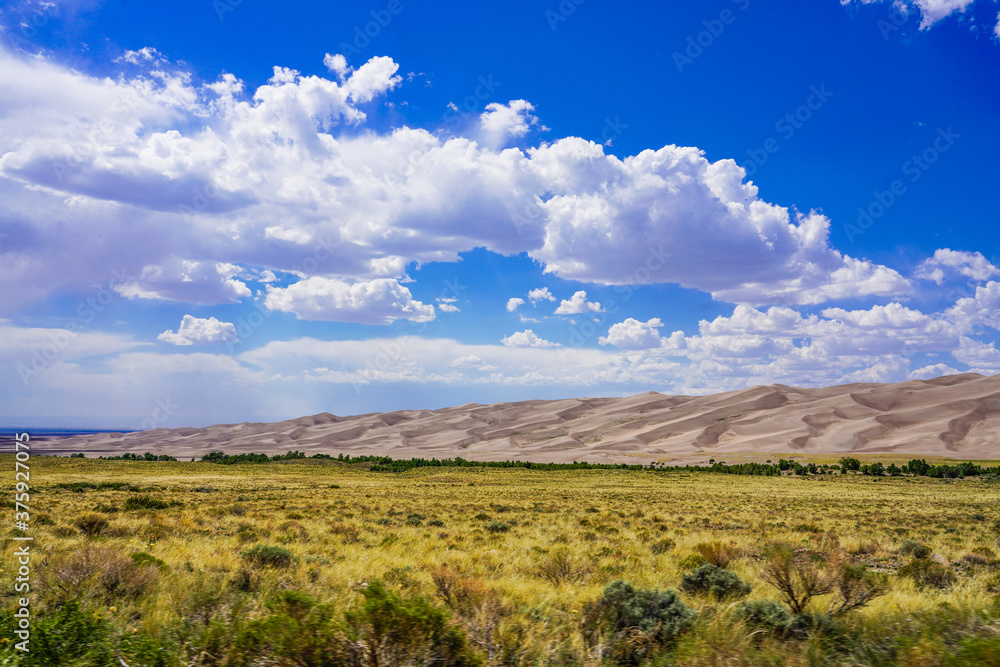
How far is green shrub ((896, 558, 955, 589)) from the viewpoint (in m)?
9.04

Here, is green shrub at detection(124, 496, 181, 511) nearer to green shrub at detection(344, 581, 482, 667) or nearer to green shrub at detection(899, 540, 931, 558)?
green shrub at detection(344, 581, 482, 667)

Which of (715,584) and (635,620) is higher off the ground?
(635,620)

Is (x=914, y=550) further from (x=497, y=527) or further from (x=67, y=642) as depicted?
(x=67, y=642)

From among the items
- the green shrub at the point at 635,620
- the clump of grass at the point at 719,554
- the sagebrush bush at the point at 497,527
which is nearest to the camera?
the green shrub at the point at 635,620

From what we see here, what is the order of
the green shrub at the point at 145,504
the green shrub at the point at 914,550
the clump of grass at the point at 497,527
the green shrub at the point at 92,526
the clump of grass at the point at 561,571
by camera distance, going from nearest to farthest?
the clump of grass at the point at 561,571 → the green shrub at the point at 914,550 → the green shrub at the point at 92,526 → the clump of grass at the point at 497,527 → the green shrub at the point at 145,504

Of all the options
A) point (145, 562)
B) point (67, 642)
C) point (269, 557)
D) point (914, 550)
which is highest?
point (67, 642)

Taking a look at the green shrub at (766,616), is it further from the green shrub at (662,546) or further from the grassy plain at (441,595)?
the green shrub at (662,546)

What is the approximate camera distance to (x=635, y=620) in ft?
18.9

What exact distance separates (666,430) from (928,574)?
473 feet

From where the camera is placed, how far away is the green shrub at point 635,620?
5.25 m

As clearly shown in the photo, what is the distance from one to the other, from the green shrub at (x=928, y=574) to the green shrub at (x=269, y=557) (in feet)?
35.3

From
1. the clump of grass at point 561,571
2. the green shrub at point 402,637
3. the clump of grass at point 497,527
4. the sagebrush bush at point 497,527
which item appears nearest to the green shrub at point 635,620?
the green shrub at point 402,637

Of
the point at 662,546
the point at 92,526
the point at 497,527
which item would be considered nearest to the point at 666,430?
the point at 497,527

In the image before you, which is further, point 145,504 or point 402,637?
point 145,504
